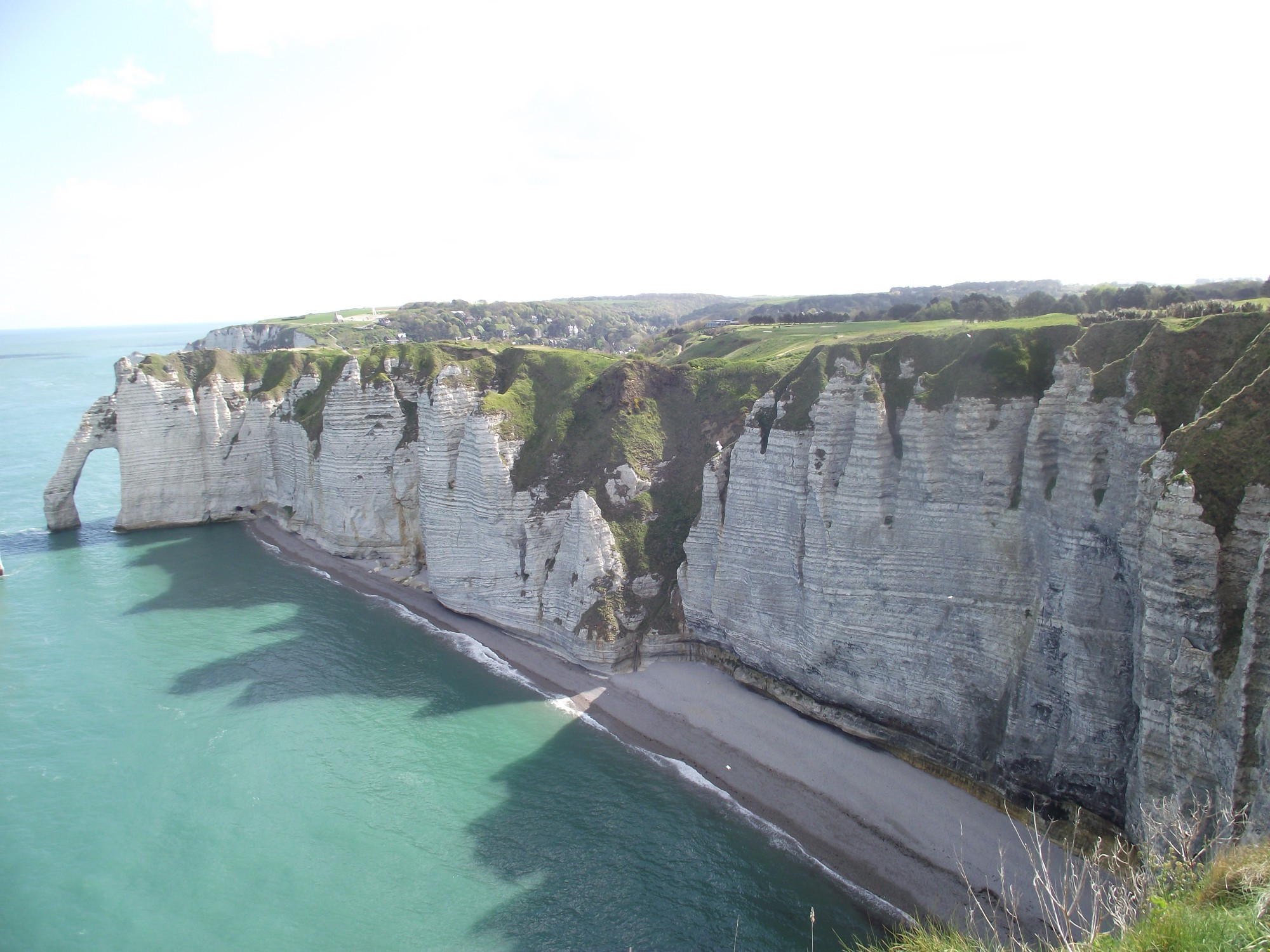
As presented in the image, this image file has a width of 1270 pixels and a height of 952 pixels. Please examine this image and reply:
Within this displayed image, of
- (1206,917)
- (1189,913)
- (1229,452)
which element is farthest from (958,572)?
(1206,917)

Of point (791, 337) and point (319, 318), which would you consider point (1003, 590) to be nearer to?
point (791, 337)

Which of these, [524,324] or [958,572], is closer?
[958,572]

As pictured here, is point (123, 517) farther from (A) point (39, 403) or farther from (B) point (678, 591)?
(A) point (39, 403)

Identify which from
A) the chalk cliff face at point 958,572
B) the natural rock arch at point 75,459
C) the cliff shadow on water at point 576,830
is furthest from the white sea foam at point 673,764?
the natural rock arch at point 75,459

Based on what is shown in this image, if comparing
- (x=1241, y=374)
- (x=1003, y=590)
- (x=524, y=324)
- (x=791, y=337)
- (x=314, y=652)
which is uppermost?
(x=524, y=324)

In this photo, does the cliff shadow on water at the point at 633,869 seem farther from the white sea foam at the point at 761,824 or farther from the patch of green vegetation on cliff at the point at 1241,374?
the patch of green vegetation on cliff at the point at 1241,374

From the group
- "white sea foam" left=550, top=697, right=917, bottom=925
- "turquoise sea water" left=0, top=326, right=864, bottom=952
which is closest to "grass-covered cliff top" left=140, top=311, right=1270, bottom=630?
"white sea foam" left=550, top=697, right=917, bottom=925

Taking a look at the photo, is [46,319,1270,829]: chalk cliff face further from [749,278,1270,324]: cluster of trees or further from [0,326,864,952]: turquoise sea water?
[749,278,1270,324]: cluster of trees
